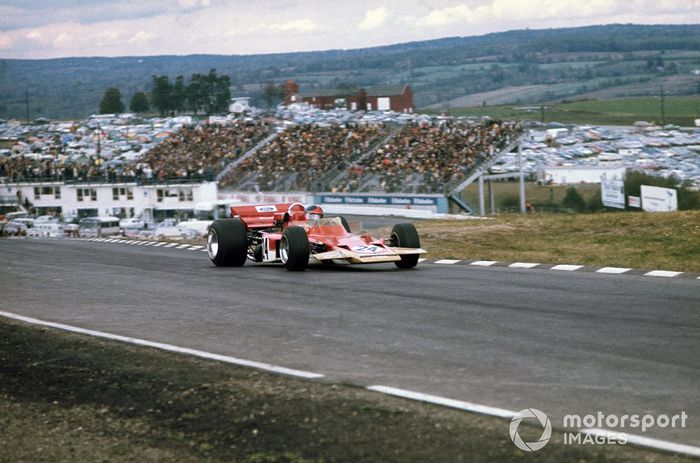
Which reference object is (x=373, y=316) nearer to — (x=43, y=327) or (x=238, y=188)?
(x=43, y=327)

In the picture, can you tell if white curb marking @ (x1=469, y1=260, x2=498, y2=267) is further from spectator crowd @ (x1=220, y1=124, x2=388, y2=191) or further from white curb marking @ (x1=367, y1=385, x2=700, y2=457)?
spectator crowd @ (x1=220, y1=124, x2=388, y2=191)

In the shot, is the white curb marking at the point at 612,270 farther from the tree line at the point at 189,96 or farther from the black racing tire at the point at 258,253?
the tree line at the point at 189,96

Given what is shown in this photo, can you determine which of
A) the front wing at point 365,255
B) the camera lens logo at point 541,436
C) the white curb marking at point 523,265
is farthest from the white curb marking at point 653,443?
the white curb marking at point 523,265

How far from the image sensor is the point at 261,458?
571 centimetres

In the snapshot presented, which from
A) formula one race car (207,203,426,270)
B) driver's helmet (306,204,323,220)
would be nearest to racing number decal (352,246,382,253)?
formula one race car (207,203,426,270)

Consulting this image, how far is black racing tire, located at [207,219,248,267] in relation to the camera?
18641mm

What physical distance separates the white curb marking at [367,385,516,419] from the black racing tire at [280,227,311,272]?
942 centimetres

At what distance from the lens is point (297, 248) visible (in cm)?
1659

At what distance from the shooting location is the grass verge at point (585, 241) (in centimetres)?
1731

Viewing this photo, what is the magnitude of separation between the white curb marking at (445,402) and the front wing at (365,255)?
8.76 metres

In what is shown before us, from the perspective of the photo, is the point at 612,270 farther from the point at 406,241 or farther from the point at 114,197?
the point at 114,197

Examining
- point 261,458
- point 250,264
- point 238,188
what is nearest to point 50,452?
point 261,458

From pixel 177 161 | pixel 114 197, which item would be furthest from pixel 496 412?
pixel 177 161

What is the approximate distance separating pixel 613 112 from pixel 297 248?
121m
